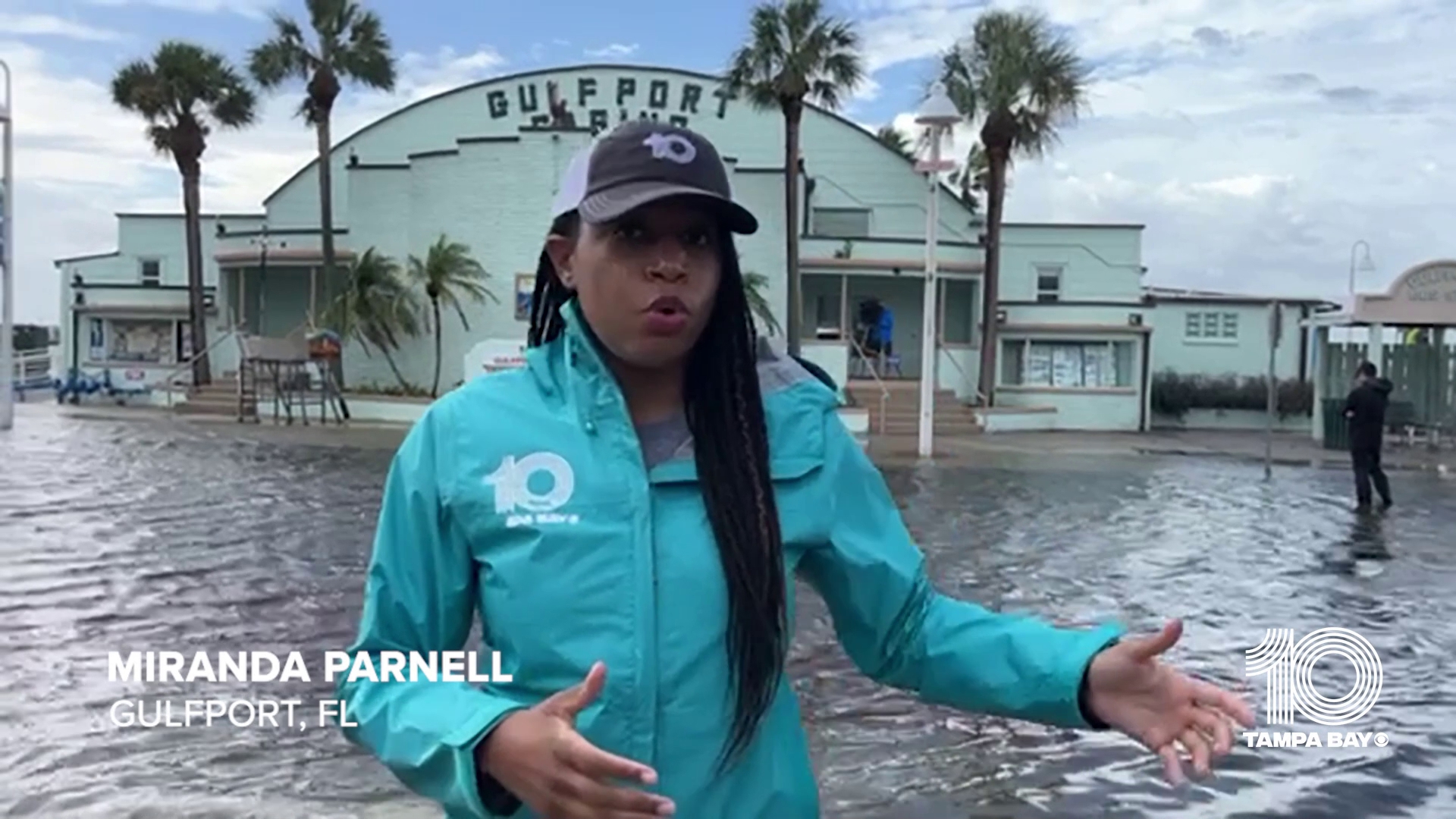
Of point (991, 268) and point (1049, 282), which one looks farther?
point (1049, 282)

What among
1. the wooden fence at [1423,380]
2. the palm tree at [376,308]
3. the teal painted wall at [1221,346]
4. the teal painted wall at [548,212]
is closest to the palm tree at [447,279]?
the teal painted wall at [548,212]

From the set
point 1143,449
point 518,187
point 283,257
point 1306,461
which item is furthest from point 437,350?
point 1306,461

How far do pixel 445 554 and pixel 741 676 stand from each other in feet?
1.40

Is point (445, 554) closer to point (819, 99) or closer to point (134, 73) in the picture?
point (819, 99)

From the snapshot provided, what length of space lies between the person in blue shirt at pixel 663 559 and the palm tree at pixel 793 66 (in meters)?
29.7

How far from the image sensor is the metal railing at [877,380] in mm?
32094

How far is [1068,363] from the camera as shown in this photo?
121ft

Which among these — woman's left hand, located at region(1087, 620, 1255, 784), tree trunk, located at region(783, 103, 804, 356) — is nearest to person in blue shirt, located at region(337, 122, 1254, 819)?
woman's left hand, located at region(1087, 620, 1255, 784)

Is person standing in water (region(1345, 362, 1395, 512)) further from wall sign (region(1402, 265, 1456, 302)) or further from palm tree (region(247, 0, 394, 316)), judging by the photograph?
palm tree (region(247, 0, 394, 316))

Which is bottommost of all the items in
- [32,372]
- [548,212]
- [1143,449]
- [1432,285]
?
[1143,449]

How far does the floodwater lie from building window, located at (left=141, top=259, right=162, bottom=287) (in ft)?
91.1

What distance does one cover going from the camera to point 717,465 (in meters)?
2.00

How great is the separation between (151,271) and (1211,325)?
31782 millimetres
